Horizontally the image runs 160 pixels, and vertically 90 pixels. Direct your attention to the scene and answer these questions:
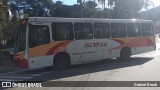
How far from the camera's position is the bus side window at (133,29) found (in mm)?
21934

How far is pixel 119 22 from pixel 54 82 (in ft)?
31.1

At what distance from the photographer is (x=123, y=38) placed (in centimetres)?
2131

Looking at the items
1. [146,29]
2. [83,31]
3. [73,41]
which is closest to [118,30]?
[83,31]

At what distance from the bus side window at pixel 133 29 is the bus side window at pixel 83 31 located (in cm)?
376

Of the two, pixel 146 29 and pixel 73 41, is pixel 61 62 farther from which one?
pixel 146 29

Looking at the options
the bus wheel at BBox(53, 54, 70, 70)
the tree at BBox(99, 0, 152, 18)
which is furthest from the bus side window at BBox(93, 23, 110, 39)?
the tree at BBox(99, 0, 152, 18)

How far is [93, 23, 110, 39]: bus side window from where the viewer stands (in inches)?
766

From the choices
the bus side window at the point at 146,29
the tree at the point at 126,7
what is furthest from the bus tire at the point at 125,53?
the tree at the point at 126,7

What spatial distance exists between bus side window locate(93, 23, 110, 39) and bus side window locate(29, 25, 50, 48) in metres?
3.65

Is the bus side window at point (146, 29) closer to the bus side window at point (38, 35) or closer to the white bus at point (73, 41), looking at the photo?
the white bus at point (73, 41)

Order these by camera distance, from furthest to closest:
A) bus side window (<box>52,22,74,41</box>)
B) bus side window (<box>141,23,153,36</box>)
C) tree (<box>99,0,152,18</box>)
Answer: tree (<box>99,0,152,18</box>) < bus side window (<box>141,23,153,36</box>) < bus side window (<box>52,22,74,41</box>)

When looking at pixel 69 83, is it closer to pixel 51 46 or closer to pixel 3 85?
pixel 3 85

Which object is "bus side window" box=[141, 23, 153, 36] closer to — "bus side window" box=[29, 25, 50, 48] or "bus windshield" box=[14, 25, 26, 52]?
"bus side window" box=[29, 25, 50, 48]

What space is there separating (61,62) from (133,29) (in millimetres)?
6994
